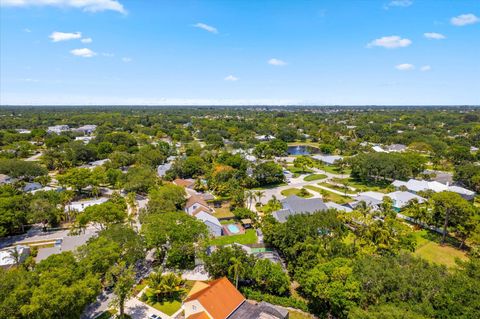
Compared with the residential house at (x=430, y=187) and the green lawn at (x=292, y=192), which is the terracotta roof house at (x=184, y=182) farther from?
the residential house at (x=430, y=187)

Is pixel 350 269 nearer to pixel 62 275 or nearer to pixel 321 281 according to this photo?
pixel 321 281

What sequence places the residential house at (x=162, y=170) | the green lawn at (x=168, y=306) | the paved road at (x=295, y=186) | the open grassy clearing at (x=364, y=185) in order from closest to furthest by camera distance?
the green lawn at (x=168, y=306) → the paved road at (x=295, y=186) → the open grassy clearing at (x=364, y=185) → the residential house at (x=162, y=170)

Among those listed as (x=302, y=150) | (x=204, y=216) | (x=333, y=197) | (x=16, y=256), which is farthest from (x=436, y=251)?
(x=302, y=150)

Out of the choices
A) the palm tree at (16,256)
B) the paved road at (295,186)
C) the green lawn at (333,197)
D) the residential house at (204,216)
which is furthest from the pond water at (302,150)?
the palm tree at (16,256)

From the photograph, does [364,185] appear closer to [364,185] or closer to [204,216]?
[364,185]

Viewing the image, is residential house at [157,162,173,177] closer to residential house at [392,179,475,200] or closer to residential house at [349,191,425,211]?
residential house at [349,191,425,211]

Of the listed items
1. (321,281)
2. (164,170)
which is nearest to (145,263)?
(321,281)
